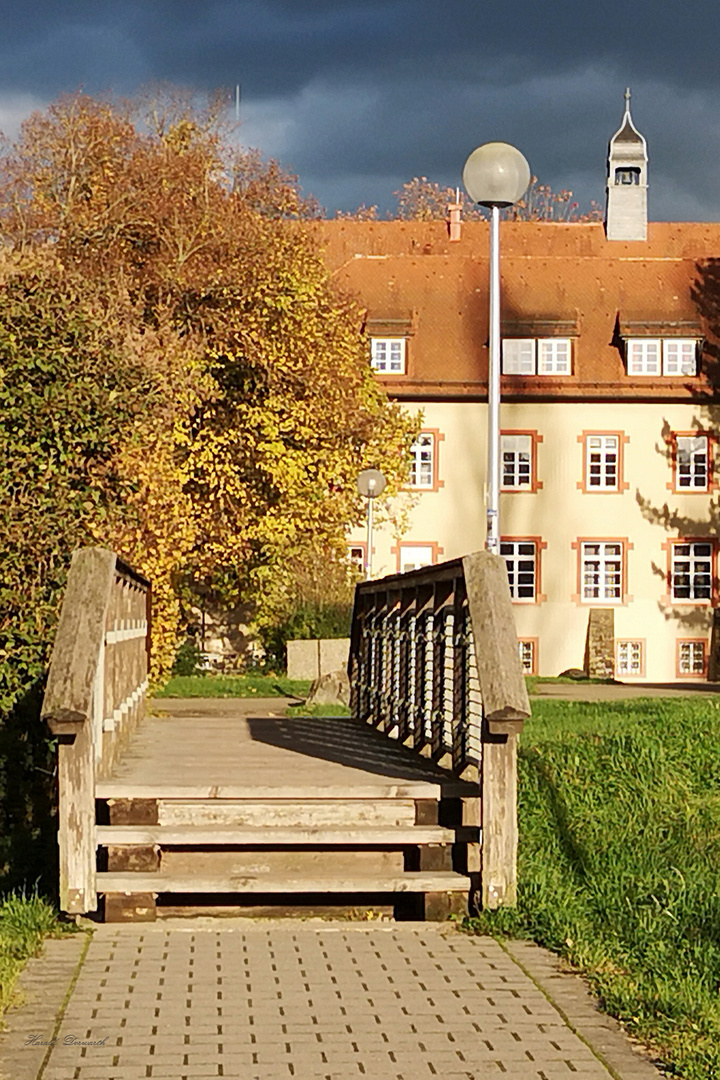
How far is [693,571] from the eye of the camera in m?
48.4

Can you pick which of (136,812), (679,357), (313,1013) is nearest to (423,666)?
(136,812)

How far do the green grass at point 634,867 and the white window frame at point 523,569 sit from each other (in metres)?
31.4

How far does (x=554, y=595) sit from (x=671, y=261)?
1049 centimetres

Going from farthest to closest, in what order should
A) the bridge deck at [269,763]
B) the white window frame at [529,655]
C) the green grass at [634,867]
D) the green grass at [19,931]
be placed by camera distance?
1. the white window frame at [529,655]
2. the bridge deck at [269,763]
3. the green grass at [19,931]
4. the green grass at [634,867]

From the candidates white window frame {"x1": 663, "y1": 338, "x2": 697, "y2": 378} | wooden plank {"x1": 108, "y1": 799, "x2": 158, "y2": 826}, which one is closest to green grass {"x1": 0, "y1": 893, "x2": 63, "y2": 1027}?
wooden plank {"x1": 108, "y1": 799, "x2": 158, "y2": 826}

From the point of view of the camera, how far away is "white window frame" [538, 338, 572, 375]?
48.5 metres

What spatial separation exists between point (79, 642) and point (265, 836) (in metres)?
1.32

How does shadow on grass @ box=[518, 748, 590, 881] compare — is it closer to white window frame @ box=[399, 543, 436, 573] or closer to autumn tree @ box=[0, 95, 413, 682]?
autumn tree @ box=[0, 95, 413, 682]

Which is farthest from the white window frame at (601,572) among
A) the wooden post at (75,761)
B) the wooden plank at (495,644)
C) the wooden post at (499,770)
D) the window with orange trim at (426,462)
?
the wooden post at (75,761)

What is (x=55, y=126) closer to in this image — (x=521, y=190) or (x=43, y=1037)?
(x=521, y=190)

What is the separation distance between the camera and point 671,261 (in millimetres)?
50938

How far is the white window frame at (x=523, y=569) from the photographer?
4806 cm

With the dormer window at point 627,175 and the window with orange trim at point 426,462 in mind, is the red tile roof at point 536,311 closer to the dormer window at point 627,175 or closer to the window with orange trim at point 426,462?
the window with orange trim at point 426,462

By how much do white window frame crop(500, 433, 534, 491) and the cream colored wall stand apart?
0.27 metres
